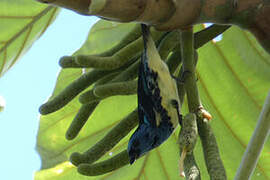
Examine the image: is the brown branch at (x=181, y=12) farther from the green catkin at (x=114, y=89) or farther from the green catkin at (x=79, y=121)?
the green catkin at (x=79, y=121)

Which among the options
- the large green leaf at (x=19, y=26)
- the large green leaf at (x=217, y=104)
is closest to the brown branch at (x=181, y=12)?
the large green leaf at (x=217, y=104)

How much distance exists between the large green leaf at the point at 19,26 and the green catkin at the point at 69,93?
1.44 feet

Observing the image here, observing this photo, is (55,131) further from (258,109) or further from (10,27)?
(258,109)

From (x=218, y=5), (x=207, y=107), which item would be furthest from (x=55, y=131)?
(x=218, y=5)

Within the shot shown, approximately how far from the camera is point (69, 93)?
3.13 feet

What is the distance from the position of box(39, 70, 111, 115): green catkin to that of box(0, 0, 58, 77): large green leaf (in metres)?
0.44

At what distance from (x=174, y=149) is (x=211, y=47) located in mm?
307

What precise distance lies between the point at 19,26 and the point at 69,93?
510 millimetres

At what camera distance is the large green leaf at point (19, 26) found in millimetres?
1375

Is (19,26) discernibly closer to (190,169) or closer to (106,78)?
(106,78)

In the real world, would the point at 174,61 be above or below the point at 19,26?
below

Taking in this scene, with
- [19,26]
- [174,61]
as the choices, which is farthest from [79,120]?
[19,26]

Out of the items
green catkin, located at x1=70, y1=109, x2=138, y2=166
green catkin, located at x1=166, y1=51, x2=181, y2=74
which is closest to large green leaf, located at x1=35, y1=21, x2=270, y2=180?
green catkin, located at x1=166, y1=51, x2=181, y2=74

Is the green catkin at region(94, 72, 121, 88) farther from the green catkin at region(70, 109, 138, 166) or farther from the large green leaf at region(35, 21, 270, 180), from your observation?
the large green leaf at region(35, 21, 270, 180)
